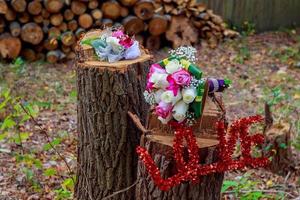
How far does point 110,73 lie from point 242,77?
4.49m

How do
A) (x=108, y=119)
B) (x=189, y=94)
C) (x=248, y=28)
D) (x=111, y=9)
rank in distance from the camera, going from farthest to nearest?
1. (x=248, y=28)
2. (x=111, y=9)
3. (x=108, y=119)
4. (x=189, y=94)

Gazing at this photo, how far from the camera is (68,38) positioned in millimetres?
7246

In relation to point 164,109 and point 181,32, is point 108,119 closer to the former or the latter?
point 164,109

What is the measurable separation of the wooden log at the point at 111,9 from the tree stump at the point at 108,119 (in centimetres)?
418

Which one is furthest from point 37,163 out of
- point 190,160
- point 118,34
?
point 190,160

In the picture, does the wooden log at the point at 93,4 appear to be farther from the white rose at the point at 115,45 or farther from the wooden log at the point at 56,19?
the white rose at the point at 115,45

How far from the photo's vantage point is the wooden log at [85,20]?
289 inches

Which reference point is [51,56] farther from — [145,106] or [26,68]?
[145,106]

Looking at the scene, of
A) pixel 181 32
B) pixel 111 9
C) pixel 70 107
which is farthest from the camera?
pixel 181 32

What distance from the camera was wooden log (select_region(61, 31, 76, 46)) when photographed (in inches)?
286

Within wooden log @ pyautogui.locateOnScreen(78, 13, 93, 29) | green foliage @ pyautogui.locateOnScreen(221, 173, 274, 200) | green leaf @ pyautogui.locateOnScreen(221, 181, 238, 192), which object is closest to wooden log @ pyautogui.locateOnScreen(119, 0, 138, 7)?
wooden log @ pyautogui.locateOnScreen(78, 13, 93, 29)

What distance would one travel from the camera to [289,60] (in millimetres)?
7969

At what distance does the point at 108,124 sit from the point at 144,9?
466 cm

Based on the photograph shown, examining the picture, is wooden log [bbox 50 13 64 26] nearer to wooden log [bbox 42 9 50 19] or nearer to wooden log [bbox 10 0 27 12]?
wooden log [bbox 42 9 50 19]
